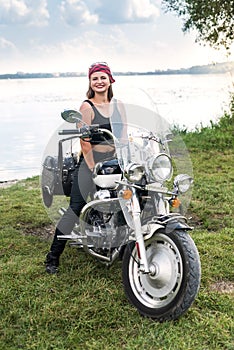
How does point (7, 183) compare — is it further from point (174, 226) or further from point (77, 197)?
point (174, 226)

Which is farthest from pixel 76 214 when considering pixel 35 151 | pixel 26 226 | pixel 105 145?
pixel 35 151

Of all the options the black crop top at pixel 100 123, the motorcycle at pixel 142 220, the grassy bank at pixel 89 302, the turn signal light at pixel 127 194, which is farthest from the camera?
the black crop top at pixel 100 123

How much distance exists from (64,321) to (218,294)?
3.61ft

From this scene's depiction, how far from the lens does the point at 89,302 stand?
142 inches

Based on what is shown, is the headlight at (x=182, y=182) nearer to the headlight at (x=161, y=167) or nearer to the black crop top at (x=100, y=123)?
the headlight at (x=161, y=167)

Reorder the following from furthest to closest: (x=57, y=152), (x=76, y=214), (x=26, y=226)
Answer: (x=26, y=226) → (x=57, y=152) → (x=76, y=214)

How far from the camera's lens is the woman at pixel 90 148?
3840 mm

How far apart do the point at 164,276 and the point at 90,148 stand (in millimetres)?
1091

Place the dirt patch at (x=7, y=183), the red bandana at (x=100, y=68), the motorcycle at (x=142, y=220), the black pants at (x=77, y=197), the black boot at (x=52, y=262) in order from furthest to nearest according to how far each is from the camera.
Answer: the dirt patch at (x=7, y=183), the black boot at (x=52, y=262), the red bandana at (x=100, y=68), the black pants at (x=77, y=197), the motorcycle at (x=142, y=220)

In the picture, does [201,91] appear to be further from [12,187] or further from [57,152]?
[57,152]

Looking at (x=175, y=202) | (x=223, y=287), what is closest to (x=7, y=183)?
(x=223, y=287)

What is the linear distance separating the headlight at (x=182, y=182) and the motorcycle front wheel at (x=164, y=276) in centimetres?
32

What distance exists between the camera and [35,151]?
36.3 feet

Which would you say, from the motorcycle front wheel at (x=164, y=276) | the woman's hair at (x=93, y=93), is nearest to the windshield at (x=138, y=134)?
the woman's hair at (x=93, y=93)
